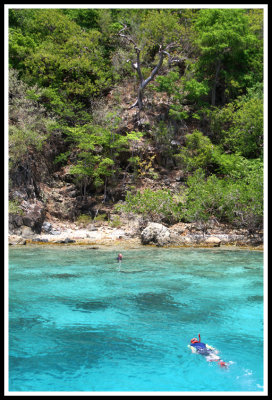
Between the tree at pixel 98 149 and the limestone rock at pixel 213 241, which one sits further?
the tree at pixel 98 149

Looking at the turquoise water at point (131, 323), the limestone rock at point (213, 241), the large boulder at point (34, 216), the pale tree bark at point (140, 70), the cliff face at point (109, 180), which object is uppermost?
the pale tree bark at point (140, 70)

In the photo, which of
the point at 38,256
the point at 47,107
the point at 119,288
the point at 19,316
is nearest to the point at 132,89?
the point at 47,107

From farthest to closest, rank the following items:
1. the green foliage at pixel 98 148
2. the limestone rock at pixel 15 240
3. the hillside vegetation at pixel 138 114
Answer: the green foliage at pixel 98 148 → the hillside vegetation at pixel 138 114 → the limestone rock at pixel 15 240

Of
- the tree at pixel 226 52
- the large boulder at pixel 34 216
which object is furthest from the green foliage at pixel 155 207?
the tree at pixel 226 52

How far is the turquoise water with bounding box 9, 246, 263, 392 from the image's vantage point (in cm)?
534

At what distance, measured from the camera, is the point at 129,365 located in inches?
223

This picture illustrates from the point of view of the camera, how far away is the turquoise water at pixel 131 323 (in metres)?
5.34

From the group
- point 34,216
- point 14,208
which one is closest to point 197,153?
point 34,216

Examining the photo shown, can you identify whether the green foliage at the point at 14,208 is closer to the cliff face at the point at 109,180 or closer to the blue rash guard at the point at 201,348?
the cliff face at the point at 109,180

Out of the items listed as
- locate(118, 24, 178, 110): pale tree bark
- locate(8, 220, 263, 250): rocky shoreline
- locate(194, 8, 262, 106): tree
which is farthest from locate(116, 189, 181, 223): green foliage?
locate(194, 8, 262, 106): tree

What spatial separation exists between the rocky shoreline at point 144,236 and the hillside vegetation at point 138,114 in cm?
74

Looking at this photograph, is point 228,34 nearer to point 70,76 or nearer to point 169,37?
point 169,37
